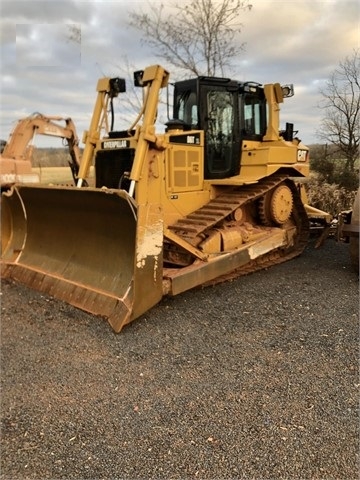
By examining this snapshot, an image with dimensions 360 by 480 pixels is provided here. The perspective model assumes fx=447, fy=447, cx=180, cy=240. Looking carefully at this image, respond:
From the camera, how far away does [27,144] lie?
8.96m

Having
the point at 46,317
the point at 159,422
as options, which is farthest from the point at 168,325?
the point at 159,422

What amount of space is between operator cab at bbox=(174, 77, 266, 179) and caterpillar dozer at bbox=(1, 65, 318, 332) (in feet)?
0.05

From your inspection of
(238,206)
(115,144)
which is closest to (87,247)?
(115,144)

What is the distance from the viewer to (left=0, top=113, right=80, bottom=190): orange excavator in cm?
880

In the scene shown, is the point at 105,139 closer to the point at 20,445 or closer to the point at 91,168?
the point at 91,168

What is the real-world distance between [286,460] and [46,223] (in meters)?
4.43

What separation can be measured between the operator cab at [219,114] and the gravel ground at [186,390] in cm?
221

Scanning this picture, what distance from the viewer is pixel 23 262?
6066 mm

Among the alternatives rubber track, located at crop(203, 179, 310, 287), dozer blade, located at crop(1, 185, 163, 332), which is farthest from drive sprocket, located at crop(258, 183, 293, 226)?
dozer blade, located at crop(1, 185, 163, 332)

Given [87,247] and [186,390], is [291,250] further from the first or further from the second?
[186,390]

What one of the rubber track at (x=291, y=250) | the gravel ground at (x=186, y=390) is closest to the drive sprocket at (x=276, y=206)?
the rubber track at (x=291, y=250)

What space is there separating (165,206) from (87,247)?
1.12m

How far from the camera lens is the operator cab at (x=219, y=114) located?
622cm

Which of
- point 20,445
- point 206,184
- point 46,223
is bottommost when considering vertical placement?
point 20,445
